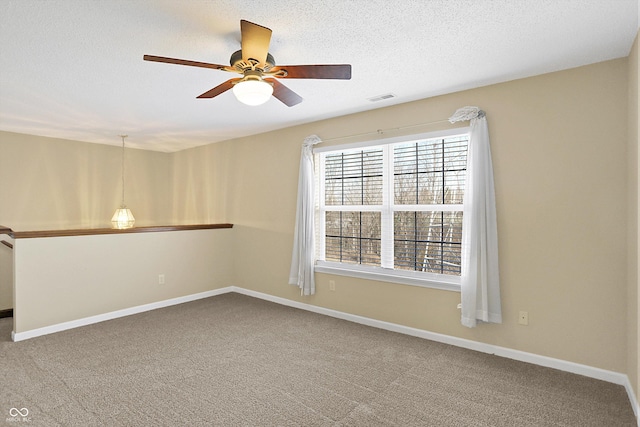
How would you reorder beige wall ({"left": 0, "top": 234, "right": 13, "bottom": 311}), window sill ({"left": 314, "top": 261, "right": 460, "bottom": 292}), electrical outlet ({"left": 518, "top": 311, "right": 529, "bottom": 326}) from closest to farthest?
electrical outlet ({"left": 518, "top": 311, "right": 529, "bottom": 326}) → window sill ({"left": 314, "top": 261, "right": 460, "bottom": 292}) → beige wall ({"left": 0, "top": 234, "right": 13, "bottom": 311})

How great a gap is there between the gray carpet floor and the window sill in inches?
22.1

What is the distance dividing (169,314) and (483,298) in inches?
142

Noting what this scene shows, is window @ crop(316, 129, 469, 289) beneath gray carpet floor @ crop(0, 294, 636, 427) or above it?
above

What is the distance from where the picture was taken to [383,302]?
153 inches

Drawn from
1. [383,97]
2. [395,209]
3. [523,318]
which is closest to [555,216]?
[523,318]

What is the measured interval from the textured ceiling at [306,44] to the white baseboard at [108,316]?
237cm

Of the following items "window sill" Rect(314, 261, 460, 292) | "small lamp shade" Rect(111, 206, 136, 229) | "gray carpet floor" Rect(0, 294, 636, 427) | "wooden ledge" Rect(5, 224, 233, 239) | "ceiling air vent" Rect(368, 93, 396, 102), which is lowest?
"gray carpet floor" Rect(0, 294, 636, 427)

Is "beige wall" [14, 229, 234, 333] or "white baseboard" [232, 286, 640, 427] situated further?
"beige wall" [14, 229, 234, 333]

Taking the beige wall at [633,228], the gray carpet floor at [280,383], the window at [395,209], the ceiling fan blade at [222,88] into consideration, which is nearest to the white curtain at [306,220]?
the window at [395,209]

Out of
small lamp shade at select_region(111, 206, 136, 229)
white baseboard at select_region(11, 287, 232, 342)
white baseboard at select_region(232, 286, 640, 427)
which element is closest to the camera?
white baseboard at select_region(232, 286, 640, 427)

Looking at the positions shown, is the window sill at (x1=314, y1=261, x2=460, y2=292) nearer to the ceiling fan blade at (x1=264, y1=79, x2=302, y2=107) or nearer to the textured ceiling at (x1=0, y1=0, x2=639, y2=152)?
the textured ceiling at (x1=0, y1=0, x2=639, y2=152)

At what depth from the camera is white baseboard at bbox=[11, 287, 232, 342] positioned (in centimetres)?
359

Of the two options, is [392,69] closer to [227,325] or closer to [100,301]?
[227,325]

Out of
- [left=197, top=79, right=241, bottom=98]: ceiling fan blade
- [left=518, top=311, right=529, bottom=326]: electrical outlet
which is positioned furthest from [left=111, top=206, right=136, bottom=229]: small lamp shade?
[left=518, top=311, right=529, bottom=326]: electrical outlet
